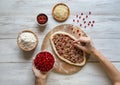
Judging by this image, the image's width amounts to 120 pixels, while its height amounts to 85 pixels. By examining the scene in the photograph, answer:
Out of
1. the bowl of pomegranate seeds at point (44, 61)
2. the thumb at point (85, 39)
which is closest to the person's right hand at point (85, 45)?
the thumb at point (85, 39)

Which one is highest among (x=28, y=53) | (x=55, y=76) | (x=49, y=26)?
(x=49, y=26)

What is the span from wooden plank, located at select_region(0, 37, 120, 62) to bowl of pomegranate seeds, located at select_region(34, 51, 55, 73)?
0.10 m

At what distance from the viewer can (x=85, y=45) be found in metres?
1.44

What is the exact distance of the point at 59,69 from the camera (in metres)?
1.44

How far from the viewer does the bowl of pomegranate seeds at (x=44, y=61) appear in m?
1.36

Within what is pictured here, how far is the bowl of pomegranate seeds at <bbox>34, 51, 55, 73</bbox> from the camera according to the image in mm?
1359

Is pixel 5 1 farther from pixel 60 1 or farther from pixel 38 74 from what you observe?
pixel 38 74

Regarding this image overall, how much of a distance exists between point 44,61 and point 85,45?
239 mm

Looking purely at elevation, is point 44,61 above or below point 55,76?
above

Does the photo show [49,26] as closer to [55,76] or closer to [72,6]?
[72,6]

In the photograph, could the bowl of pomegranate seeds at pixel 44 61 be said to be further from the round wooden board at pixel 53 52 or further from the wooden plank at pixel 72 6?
the wooden plank at pixel 72 6

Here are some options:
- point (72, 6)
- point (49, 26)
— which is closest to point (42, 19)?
point (49, 26)

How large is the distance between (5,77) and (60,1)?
51 centimetres

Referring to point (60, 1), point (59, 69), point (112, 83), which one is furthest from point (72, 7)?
point (112, 83)
